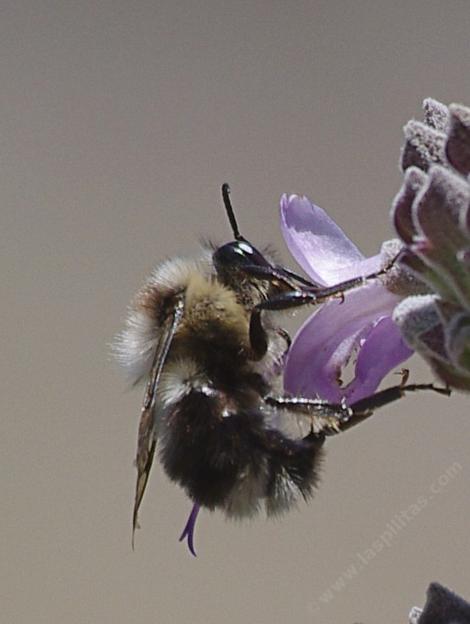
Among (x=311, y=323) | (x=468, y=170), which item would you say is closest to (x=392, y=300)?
(x=311, y=323)

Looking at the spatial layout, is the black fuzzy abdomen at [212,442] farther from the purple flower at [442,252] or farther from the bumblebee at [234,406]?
the purple flower at [442,252]

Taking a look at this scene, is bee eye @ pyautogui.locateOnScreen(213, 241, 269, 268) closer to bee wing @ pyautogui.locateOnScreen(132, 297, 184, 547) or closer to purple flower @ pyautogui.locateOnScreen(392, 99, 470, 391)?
bee wing @ pyautogui.locateOnScreen(132, 297, 184, 547)

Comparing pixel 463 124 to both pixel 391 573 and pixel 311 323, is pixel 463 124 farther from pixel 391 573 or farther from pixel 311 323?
pixel 391 573

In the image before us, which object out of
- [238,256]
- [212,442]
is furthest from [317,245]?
[212,442]

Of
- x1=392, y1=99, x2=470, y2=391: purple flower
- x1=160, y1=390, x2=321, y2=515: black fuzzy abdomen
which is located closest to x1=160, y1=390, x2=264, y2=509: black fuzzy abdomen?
x1=160, y1=390, x2=321, y2=515: black fuzzy abdomen

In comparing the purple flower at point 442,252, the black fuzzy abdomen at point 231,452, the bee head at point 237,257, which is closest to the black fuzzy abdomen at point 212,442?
the black fuzzy abdomen at point 231,452

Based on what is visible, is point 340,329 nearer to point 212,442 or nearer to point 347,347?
point 347,347

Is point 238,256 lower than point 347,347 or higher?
higher
